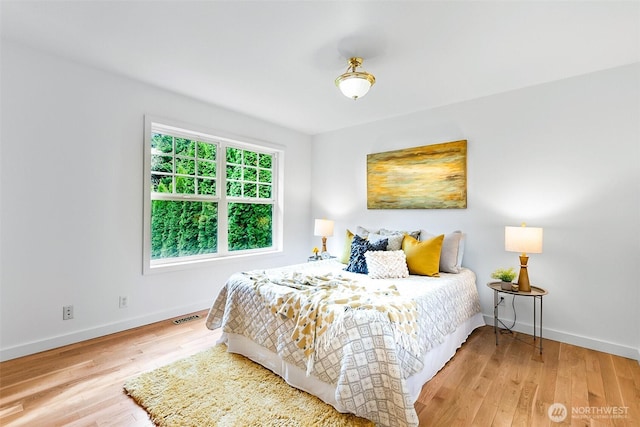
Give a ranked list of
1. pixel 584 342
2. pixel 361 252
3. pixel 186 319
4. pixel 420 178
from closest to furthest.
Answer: pixel 584 342 → pixel 361 252 → pixel 186 319 → pixel 420 178

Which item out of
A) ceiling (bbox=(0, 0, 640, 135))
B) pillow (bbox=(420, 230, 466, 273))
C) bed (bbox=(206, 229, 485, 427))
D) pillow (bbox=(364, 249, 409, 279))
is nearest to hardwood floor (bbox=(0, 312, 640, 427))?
bed (bbox=(206, 229, 485, 427))

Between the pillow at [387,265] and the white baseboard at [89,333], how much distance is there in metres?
2.13

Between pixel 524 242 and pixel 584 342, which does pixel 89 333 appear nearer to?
pixel 524 242

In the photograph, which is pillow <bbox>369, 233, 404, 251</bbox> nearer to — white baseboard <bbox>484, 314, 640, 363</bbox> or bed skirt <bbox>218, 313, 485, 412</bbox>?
bed skirt <bbox>218, 313, 485, 412</bbox>

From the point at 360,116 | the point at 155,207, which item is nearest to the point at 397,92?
the point at 360,116

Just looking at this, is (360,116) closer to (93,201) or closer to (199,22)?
(199,22)

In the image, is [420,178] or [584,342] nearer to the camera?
[584,342]

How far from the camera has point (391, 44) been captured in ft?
7.23

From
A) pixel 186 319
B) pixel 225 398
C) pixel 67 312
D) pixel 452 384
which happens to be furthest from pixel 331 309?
pixel 67 312

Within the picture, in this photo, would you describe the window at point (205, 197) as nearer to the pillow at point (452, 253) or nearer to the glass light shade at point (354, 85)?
the glass light shade at point (354, 85)

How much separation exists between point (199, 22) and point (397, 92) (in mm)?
1969

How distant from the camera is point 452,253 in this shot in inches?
118

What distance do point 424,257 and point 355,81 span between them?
5.65ft

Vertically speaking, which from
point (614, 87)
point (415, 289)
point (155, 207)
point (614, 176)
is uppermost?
point (614, 87)
